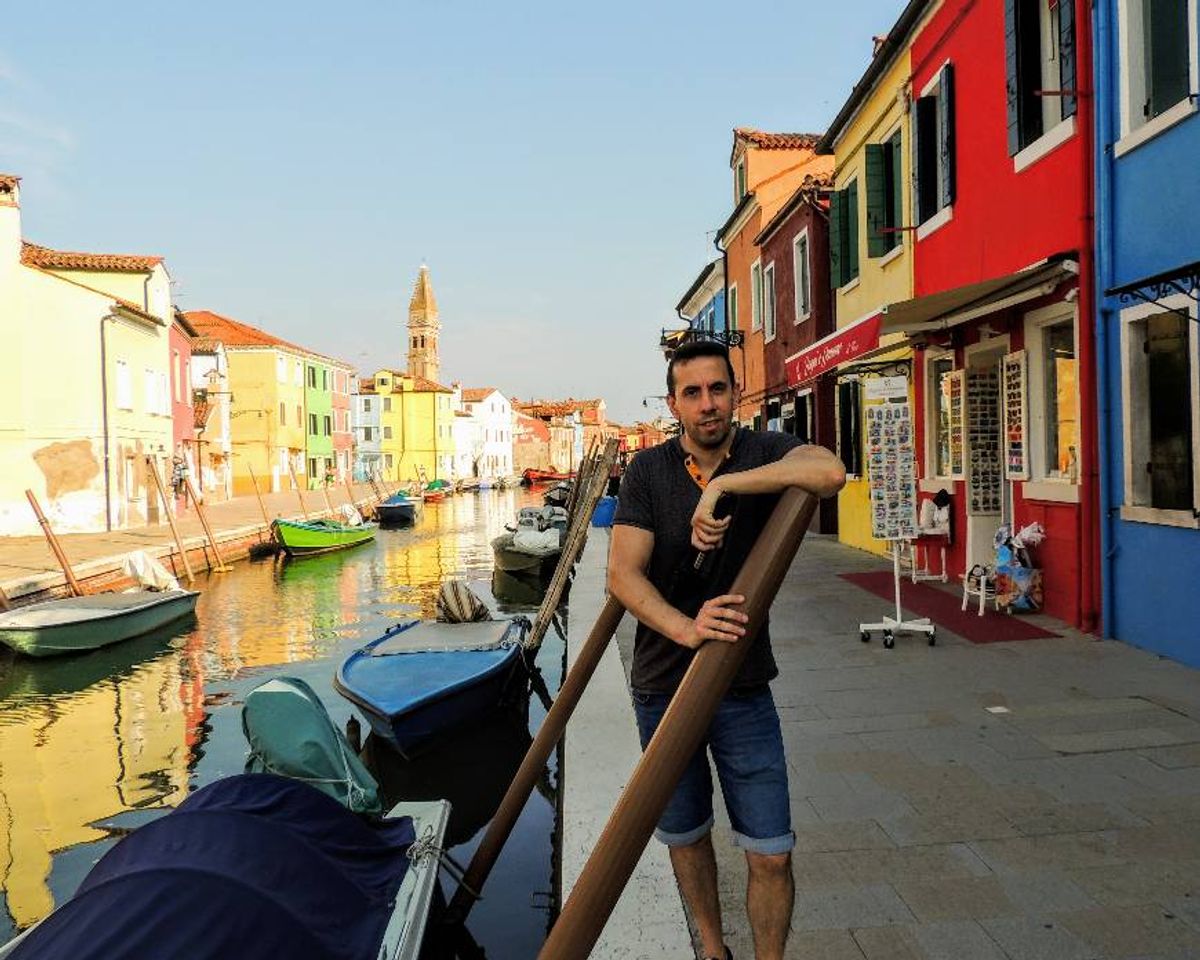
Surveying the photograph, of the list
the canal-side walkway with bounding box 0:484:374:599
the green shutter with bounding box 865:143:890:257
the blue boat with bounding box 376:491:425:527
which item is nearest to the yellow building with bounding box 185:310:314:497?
the blue boat with bounding box 376:491:425:527

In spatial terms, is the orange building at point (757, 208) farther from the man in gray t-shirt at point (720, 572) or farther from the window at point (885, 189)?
the man in gray t-shirt at point (720, 572)

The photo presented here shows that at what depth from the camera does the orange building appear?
831 inches

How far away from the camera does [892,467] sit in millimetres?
7824

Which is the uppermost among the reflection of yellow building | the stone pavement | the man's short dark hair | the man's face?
the man's short dark hair

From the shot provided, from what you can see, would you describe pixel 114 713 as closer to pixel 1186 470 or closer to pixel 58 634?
pixel 58 634

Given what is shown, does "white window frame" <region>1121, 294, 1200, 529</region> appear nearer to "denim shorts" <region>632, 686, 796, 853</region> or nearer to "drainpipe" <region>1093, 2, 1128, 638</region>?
"drainpipe" <region>1093, 2, 1128, 638</region>

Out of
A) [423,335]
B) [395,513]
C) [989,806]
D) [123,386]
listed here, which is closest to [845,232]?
[989,806]

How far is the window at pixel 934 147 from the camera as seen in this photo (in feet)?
33.6

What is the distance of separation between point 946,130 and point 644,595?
9.65 meters

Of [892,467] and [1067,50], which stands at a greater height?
[1067,50]

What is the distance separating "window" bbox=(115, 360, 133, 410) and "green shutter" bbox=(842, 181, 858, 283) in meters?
22.1

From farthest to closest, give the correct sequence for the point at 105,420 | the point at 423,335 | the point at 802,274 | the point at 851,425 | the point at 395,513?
the point at 423,335, the point at 395,513, the point at 105,420, the point at 802,274, the point at 851,425

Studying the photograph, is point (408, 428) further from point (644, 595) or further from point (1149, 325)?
point (644, 595)

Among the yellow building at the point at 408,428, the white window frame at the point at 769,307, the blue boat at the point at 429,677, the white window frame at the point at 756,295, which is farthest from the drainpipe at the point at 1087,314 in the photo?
the yellow building at the point at 408,428
